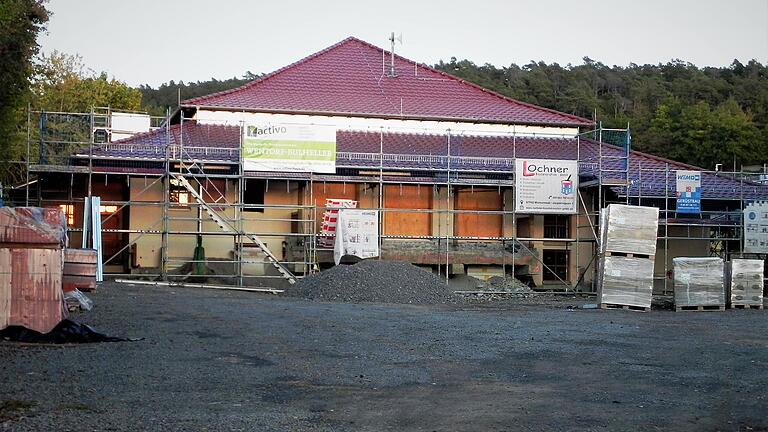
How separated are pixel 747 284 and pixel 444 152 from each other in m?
12.2

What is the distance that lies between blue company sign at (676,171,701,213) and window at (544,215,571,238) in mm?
4750

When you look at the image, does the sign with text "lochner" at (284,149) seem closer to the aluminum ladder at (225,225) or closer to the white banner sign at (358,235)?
the aluminum ladder at (225,225)

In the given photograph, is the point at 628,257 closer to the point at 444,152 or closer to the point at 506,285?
the point at 506,285

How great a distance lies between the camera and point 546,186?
31406mm

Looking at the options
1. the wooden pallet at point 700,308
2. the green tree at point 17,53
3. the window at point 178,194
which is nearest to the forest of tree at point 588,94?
the green tree at point 17,53

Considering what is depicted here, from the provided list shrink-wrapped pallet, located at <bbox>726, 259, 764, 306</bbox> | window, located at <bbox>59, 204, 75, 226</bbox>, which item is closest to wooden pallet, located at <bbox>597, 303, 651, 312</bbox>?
shrink-wrapped pallet, located at <bbox>726, 259, 764, 306</bbox>

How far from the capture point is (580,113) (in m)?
86.2

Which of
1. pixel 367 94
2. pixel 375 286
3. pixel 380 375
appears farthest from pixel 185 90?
pixel 380 375

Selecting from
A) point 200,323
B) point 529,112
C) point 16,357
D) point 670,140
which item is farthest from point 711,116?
point 16,357

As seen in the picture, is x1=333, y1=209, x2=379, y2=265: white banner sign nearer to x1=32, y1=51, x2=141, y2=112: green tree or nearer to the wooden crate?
Result: the wooden crate

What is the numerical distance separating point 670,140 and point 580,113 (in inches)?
688

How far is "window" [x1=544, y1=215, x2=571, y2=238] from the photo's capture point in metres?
36.1

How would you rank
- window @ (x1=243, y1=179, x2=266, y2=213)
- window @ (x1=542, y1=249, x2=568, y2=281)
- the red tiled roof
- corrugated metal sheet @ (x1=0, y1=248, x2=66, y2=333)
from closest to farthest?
corrugated metal sheet @ (x1=0, y1=248, x2=66, y2=333) → window @ (x1=243, y1=179, x2=266, y2=213) → window @ (x1=542, y1=249, x2=568, y2=281) → the red tiled roof

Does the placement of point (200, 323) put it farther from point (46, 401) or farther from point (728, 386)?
point (728, 386)
